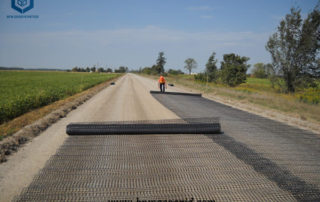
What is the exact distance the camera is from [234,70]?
28844 millimetres

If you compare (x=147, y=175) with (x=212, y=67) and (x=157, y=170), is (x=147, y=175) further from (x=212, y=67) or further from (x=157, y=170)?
(x=212, y=67)

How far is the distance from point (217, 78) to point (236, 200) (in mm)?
31331

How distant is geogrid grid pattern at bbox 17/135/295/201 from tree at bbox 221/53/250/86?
26.2 m

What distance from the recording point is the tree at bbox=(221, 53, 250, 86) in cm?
2859

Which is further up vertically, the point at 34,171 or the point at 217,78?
the point at 217,78

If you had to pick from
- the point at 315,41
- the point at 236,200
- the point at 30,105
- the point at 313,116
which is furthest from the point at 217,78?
the point at 236,200

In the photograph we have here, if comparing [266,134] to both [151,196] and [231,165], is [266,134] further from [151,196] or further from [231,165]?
[151,196]

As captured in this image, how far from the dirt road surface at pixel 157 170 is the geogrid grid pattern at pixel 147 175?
0.04 ft

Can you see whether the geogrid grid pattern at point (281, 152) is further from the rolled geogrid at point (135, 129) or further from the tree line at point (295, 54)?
the tree line at point (295, 54)

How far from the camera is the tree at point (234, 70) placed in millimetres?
28594

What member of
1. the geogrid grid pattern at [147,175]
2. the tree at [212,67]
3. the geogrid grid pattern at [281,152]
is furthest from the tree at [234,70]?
the geogrid grid pattern at [147,175]

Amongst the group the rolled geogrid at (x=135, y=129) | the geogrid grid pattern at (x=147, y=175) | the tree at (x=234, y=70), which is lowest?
the geogrid grid pattern at (x=147, y=175)

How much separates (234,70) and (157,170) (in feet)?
92.0

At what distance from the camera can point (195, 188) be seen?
292 cm
